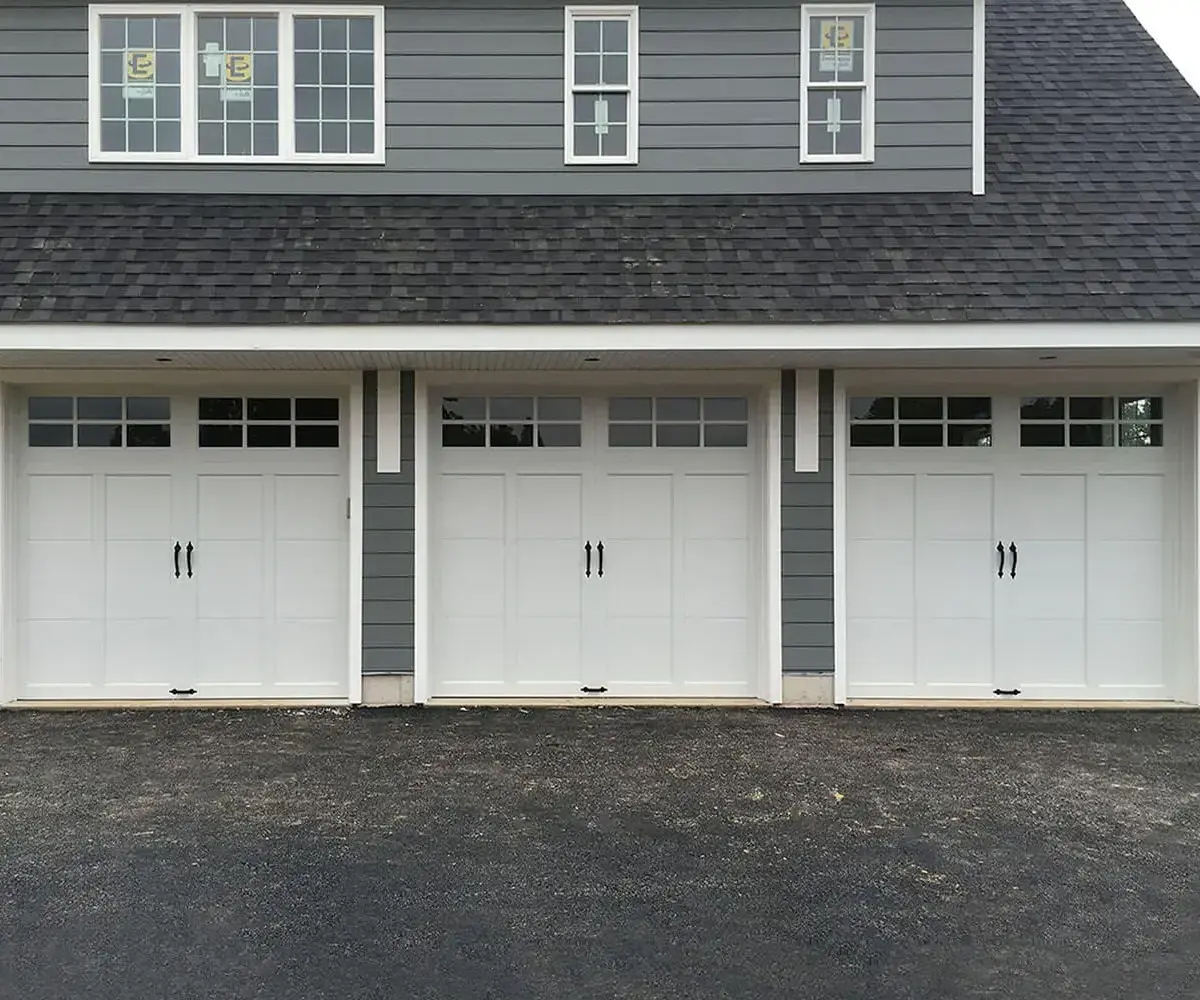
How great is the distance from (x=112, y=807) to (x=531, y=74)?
5.45 meters

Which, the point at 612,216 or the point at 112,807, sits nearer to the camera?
the point at 112,807

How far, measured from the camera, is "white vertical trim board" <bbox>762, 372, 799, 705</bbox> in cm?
617

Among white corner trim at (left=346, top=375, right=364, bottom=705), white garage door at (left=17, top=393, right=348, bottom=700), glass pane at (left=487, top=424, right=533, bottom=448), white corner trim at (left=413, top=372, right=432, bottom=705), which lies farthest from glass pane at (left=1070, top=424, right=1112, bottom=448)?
white garage door at (left=17, top=393, right=348, bottom=700)

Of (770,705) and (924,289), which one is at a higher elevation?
(924,289)

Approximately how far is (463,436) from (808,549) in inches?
105

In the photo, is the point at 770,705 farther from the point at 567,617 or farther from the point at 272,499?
the point at 272,499

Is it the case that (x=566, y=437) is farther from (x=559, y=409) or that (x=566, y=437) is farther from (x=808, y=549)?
(x=808, y=549)

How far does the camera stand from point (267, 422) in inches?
248

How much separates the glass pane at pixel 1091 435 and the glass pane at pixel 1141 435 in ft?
0.38

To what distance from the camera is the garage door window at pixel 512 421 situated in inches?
251

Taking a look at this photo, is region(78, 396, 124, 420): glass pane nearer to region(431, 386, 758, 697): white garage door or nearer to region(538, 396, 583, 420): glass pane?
region(431, 386, 758, 697): white garage door

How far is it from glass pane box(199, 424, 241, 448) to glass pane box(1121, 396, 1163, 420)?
652cm

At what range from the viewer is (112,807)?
14.1 ft

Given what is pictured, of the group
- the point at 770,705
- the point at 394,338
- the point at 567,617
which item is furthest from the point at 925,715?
the point at 394,338
